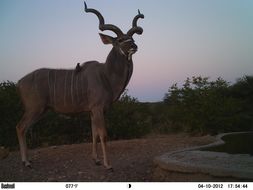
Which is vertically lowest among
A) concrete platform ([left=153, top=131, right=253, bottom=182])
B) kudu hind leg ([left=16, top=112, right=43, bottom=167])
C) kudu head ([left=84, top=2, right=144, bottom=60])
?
concrete platform ([left=153, top=131, right=253, bottom=182])

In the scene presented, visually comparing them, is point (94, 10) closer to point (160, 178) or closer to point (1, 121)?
point (160, 178)

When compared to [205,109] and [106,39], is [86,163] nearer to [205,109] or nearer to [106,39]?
[106,39]

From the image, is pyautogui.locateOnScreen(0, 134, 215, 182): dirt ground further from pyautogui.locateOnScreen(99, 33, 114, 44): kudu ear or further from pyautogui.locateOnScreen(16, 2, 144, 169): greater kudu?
pyautogui.locateOnScreen(99, 33, 114, 44): kudu ear

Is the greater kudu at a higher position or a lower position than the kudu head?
lower

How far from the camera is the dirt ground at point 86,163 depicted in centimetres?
445

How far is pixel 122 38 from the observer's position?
→ 4637mm

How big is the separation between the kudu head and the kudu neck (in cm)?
7

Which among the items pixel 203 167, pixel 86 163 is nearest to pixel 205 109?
pixel 86 163

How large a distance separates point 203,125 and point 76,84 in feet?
16.5

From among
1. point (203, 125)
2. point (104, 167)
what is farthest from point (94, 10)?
point (203, 125)

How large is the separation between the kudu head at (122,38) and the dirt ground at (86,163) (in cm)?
122

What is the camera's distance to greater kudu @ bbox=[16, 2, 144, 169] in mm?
4691

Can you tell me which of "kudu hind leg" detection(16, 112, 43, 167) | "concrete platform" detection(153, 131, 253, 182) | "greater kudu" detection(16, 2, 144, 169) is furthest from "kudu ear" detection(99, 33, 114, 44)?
"concrete platform" detection(153, 131, 253, 182)

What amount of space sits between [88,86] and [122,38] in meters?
0.67
